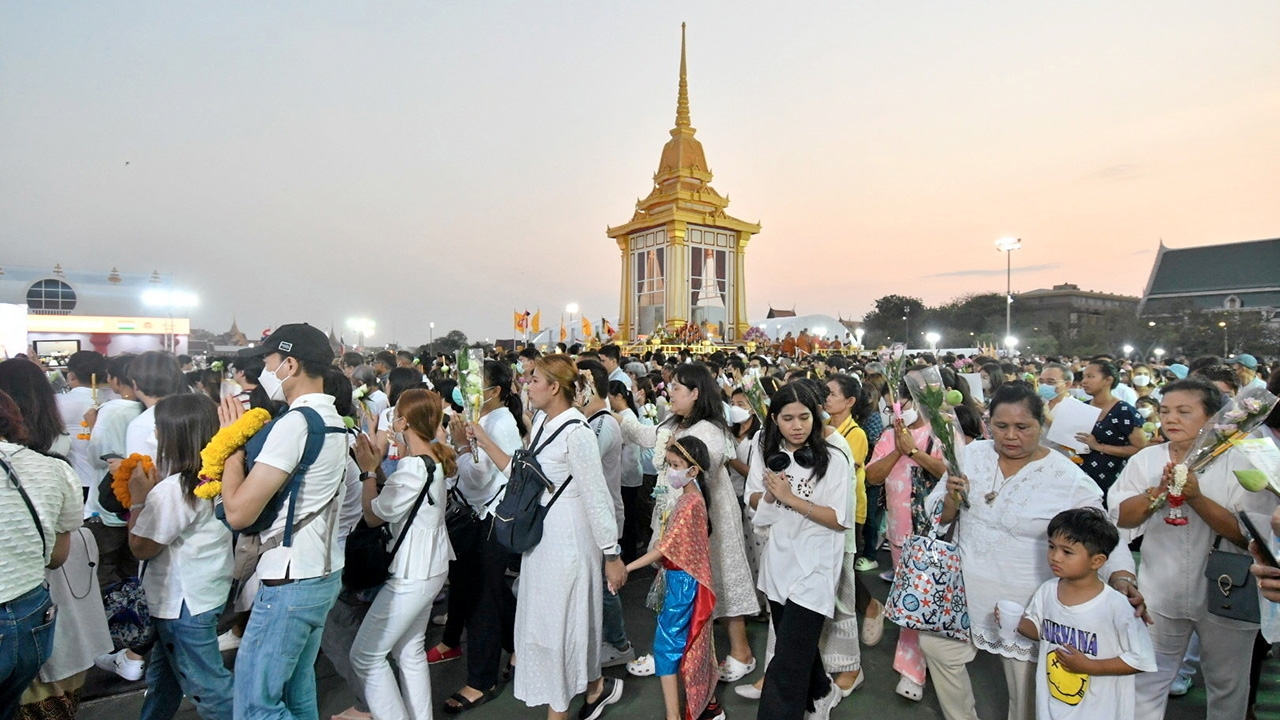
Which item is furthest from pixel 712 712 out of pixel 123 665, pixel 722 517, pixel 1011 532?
pixel 123 665

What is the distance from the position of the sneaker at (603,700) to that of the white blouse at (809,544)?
1.13 meters

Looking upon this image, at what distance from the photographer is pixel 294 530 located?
2.57m

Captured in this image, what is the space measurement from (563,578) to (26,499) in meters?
2.11

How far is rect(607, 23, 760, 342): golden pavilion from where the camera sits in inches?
1201

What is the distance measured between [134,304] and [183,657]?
40336 mm

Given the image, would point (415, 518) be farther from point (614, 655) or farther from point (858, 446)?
point (858, 446)

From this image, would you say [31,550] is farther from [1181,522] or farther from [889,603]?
[1181,522]

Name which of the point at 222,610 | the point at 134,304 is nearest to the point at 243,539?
the point at 222,610

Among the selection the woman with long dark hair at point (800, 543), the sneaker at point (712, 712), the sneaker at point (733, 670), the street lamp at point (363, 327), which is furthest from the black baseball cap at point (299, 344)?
the street lamp at point (363, 327)

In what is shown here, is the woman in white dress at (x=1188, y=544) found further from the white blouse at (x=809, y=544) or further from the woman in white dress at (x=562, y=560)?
the woman in white dress at (x=562, y=560)

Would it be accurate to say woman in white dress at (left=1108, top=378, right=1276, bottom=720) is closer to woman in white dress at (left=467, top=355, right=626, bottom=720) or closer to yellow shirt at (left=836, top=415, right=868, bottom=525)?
yellow shirt at (left=836, top=415, right=868, bottom=525)

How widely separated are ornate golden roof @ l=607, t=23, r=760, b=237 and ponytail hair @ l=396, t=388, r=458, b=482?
27.7 metres

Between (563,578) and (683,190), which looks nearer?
(563,578)

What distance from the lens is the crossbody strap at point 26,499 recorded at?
7.50 feet
